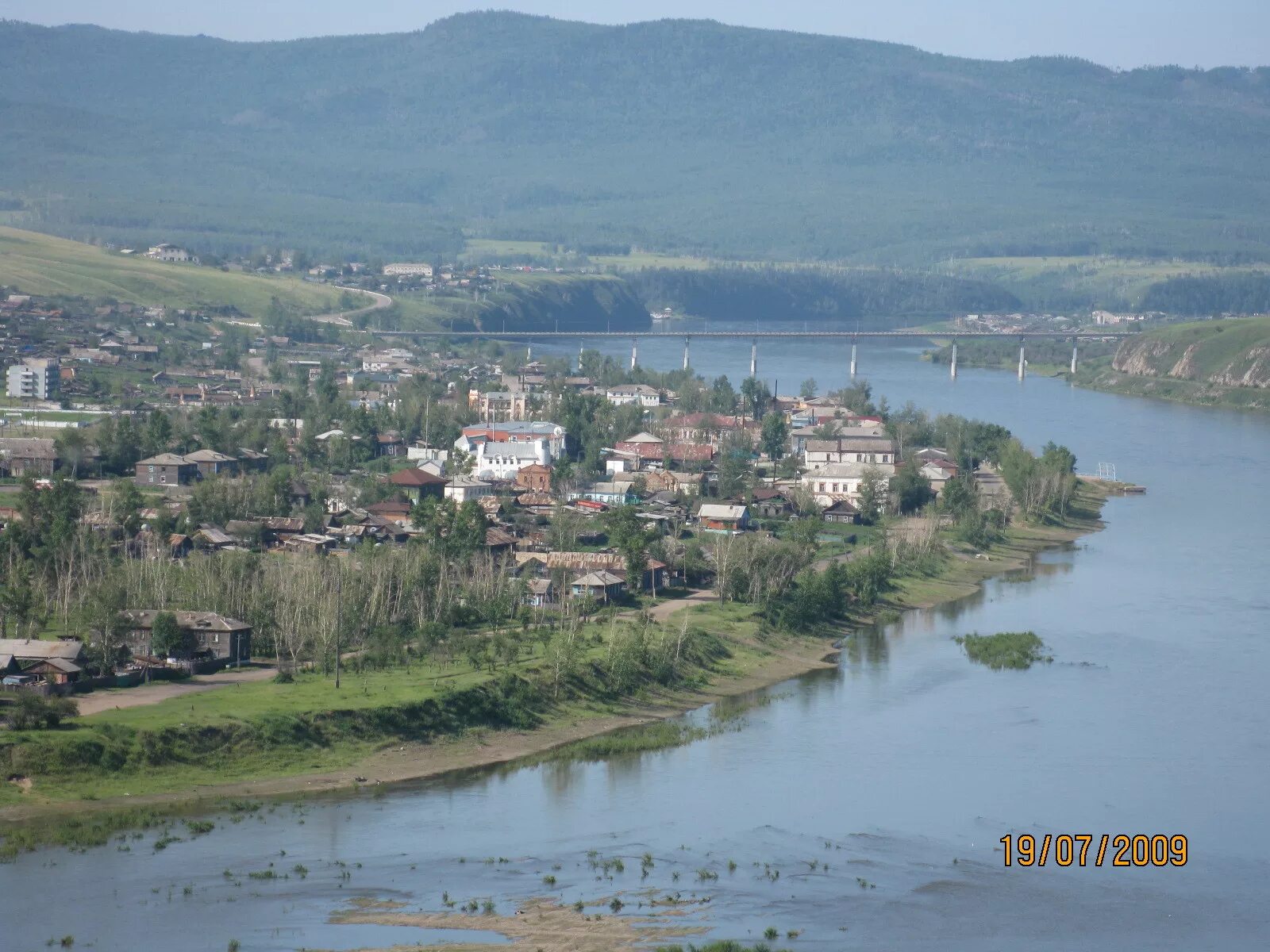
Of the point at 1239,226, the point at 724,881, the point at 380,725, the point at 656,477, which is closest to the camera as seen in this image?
the point at 724,881

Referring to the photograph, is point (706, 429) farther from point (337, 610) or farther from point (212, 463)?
point (337, 610)

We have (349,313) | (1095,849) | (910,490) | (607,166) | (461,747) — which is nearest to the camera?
(1095,849)

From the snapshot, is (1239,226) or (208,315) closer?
(208,315)

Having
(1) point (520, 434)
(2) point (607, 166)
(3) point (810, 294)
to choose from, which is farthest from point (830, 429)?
(2) point (607, 166)

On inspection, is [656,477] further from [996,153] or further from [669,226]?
[996,153]

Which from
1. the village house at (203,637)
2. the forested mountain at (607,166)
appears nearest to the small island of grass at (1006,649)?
the village house at (203,637)

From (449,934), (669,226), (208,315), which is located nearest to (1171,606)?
(449,934)

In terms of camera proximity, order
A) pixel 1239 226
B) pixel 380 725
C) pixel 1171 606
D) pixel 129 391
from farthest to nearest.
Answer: pixel 1239 226, pixel 129 391, pixel 1171 606, pixel 380 725

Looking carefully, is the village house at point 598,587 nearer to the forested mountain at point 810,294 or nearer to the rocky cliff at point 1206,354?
the rocky cliff at point 1206,354
